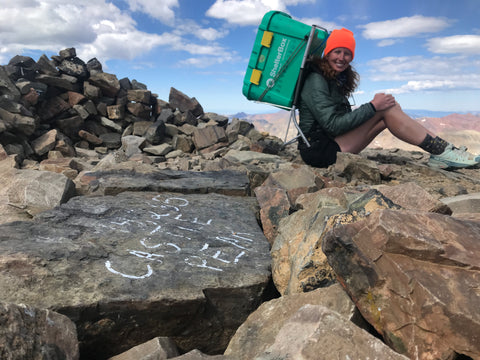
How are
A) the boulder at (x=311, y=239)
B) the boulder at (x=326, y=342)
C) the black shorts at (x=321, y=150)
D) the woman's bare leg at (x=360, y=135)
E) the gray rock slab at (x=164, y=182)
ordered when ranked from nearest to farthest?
the boulder at (x=326, y=342), the boulder at (x=311, y=239), the gray rock slab at (x=164, y=182), the woman's bare leg at (x=360, y=135), the black shorts at (x=321, y=150)

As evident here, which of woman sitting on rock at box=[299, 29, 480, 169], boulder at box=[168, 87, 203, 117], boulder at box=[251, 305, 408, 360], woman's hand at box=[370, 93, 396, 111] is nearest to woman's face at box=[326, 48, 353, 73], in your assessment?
woman sitting on rock at box=[299, 29, 480, 169]

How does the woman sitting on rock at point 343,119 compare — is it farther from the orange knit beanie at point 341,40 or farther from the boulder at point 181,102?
the boulder at point 181,102

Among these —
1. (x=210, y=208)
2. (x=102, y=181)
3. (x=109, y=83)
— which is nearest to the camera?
(x=210, y=208)

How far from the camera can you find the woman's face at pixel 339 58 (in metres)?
4.79

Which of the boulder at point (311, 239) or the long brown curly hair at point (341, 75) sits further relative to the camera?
the long brown curly hair at point (341, 75)

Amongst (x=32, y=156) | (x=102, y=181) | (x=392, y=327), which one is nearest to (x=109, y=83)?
(x=32, y=156)

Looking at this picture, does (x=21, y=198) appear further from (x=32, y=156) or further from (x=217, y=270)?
(x=32, y=156)

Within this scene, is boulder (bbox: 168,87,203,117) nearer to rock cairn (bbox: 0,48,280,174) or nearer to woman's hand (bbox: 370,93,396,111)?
rock cairn (bbox: 0,48,280,174)

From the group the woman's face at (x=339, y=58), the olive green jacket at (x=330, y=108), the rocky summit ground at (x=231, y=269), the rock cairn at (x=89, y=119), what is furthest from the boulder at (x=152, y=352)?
the rock cairn at (x=89, y=119)

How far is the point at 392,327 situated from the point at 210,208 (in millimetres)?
1974

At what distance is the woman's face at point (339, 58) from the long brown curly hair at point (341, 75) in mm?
58

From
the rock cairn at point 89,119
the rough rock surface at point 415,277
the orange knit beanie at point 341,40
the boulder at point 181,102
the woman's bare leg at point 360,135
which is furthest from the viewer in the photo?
the boulder at point 181,102

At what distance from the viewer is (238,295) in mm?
2031

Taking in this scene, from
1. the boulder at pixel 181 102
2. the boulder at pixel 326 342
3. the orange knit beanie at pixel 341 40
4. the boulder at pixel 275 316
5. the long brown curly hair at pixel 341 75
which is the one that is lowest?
the boulder at pixel 275 316
